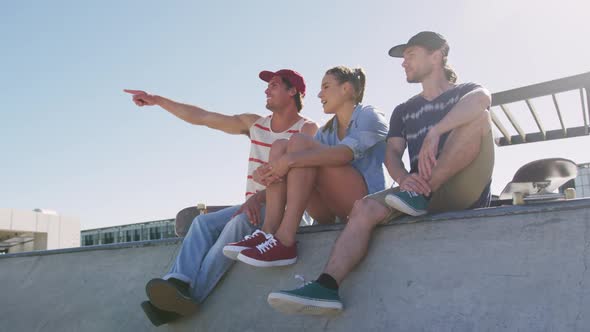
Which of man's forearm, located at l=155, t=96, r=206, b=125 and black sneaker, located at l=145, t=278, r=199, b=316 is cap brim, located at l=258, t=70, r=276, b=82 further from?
black sneaker, located at l=145, t=278, r=199, b=316

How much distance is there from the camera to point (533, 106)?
4.89 metres

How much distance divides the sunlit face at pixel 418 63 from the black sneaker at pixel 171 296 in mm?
1777

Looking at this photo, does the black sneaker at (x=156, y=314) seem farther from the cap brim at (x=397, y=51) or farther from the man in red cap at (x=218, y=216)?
the cap brim at (x=397, y=51)

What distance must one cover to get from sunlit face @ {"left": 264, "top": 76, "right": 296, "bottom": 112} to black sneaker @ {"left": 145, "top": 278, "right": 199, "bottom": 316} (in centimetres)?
156

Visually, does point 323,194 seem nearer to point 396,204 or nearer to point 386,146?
point 386,146

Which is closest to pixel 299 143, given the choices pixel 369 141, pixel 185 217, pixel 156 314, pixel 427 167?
pixel 369 141

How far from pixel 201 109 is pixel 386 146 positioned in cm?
178

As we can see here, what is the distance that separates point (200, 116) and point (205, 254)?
1.54 meters

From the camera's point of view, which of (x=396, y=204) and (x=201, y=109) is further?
(x=201, y=109)

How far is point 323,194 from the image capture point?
Result: 3.24 meters

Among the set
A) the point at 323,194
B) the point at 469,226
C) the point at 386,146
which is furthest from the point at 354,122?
the point at 469,226

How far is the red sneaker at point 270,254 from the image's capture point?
9.09 feet

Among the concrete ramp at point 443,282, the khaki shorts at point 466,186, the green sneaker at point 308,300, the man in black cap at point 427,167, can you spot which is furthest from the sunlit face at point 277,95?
the green sneaker at point 308,300

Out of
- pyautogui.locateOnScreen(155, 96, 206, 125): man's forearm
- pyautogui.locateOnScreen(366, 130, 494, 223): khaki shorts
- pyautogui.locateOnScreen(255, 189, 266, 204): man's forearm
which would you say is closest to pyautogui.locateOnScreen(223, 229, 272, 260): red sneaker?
pyautogui.locateOnScreen(255, 189, 266, 204): man's forearm
